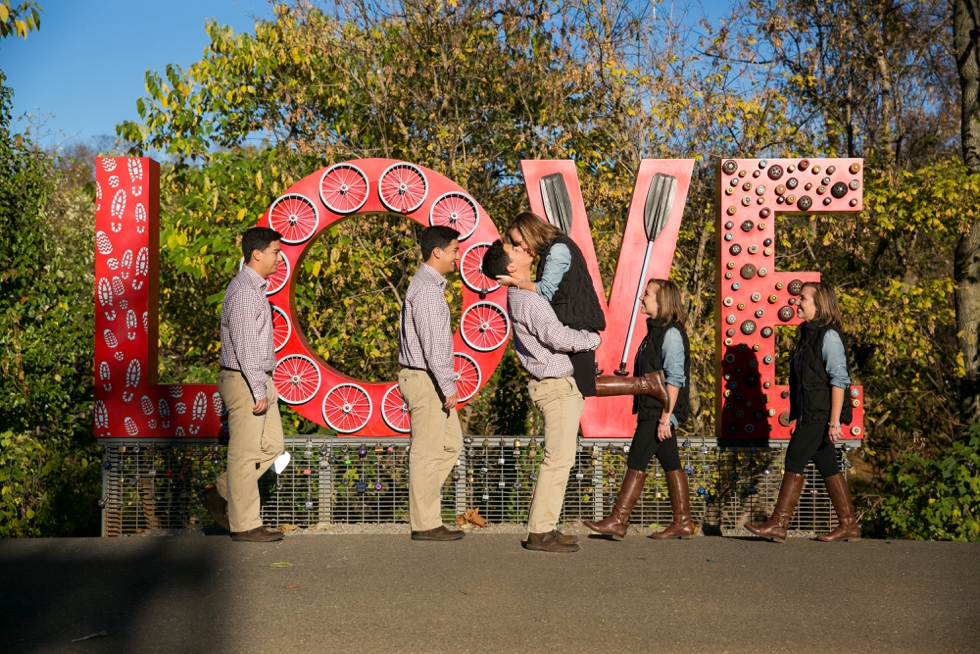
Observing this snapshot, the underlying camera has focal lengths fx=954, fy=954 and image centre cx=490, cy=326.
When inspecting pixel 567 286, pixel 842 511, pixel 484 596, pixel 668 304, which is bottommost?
pixel 484 596

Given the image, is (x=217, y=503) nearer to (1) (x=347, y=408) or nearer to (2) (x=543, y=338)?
(1) (x=347, y=408)

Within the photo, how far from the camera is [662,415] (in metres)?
6.23

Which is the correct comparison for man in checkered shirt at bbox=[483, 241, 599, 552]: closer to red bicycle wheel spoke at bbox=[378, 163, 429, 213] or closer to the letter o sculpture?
Answer: the letter o sculpture

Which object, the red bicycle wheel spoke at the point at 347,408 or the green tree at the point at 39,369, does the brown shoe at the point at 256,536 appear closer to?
the red bicycle wheel spoke at the point at 347,408

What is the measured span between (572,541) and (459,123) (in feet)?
22.1

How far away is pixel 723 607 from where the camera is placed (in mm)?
4590

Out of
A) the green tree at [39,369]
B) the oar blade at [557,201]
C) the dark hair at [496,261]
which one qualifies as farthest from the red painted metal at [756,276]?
the green tree at [39,369]

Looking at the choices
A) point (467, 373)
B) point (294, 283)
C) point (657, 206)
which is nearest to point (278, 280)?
point (294, 283)

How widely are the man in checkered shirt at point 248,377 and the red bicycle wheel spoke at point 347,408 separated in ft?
3.45

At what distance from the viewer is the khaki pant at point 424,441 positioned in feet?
19.7

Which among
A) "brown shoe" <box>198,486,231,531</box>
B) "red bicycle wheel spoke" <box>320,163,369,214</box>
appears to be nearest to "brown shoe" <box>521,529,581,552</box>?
"brown shoe" <box>198,486,231,531</box>

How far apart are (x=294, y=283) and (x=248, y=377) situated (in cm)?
152

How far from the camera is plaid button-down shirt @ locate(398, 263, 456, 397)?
5.92 meters

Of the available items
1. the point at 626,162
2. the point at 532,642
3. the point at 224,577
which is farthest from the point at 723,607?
the point at 626,162
